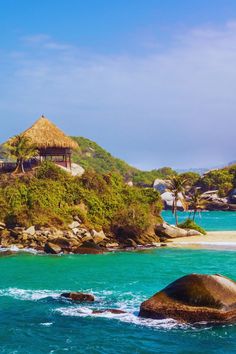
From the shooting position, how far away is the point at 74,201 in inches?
2287

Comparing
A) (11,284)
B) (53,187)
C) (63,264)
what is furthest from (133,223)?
(11,284)

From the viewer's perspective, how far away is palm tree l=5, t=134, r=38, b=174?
61375 mm

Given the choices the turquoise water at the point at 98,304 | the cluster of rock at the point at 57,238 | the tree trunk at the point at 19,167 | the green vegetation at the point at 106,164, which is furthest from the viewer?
the green vegetation at the point at 106,164

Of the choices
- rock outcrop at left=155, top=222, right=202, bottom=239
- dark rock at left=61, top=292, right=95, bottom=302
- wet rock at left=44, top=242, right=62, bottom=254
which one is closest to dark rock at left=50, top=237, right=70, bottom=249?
wet rock at left=44, top=242, right=62, bottom=254

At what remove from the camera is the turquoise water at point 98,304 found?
2098cm

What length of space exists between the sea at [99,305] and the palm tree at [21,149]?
59.8 feet

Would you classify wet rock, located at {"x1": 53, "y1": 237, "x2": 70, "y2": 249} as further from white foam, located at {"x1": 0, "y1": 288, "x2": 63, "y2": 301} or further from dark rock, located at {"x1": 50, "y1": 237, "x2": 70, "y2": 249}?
white foam, located at {"x1": 0, "y1": 288, "x2": 63, "y2": 301}

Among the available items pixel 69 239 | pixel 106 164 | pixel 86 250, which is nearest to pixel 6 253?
pixel 69 239

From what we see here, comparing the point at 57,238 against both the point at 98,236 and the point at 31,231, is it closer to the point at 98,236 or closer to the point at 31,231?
the point at 31,231

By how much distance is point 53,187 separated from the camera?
2270 inches

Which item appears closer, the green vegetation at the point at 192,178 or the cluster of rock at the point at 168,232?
the cluster of rock at the point at 168,232

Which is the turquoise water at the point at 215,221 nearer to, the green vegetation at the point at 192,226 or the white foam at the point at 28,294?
the green vegetation at the point at 192,226

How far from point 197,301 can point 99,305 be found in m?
6.20

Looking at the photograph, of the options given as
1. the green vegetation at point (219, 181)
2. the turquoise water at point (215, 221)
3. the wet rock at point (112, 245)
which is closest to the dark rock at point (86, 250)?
the wet rock at point (112, 245)
